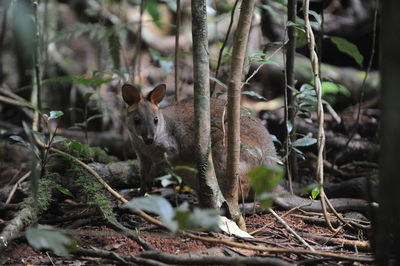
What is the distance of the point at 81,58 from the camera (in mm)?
11359

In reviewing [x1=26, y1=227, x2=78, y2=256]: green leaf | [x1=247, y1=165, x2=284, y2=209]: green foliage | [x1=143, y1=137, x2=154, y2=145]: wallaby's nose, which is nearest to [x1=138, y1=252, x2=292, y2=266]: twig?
[x1=247, y1=165, x2=284, y2=209]: green foliage

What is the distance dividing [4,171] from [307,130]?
158 inches

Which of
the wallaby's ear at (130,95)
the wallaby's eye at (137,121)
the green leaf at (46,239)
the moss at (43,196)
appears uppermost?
the wallaby's ear at (130,95)

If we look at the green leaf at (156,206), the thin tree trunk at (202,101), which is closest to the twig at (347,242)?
the thin tree trunk at (202,101)

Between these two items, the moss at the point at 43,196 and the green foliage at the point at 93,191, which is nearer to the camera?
the moss at the point at 43,196

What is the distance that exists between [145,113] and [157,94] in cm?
28

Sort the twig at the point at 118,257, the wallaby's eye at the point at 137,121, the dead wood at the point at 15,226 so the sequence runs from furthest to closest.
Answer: the wallaby's eye at the point at 137,121, the dead wood at the point at 15,226, the twig at the point at 118,257

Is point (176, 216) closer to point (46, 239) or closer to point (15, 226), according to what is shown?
point (46, 239)

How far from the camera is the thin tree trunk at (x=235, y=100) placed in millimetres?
3258

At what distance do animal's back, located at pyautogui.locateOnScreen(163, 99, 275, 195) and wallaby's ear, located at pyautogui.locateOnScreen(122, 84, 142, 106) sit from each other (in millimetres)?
437

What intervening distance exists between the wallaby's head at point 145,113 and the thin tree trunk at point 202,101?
5.40 ft

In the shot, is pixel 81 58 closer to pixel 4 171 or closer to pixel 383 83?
pixel 4 171

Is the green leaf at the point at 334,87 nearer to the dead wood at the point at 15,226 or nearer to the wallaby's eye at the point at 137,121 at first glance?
the wallaby's eye at the point at 137,121

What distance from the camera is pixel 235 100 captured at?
335 cm
